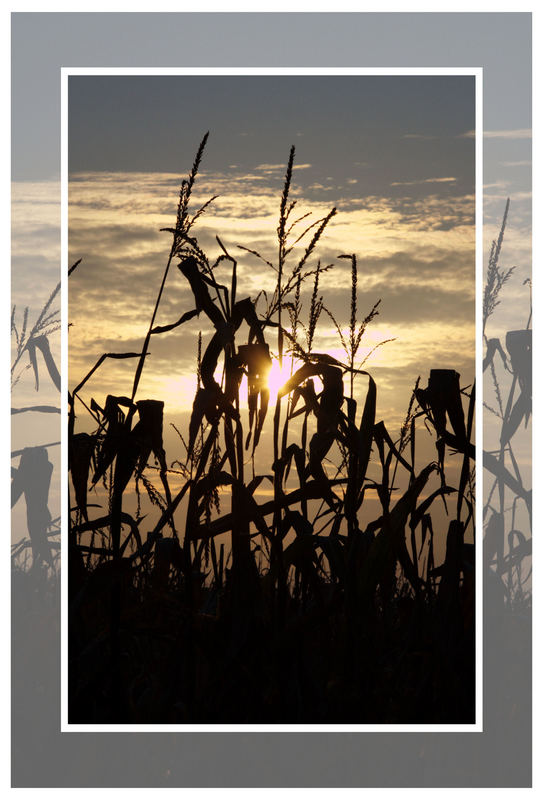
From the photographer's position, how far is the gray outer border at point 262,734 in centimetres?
239

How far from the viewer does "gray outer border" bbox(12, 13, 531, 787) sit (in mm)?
2393

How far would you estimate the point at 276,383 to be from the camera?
7.90ft

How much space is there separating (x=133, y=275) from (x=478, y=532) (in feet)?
4.86

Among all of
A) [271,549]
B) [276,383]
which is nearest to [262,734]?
[271,549]

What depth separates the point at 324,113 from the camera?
2857 millimetres

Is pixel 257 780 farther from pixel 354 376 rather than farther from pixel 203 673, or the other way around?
pixel 354 376

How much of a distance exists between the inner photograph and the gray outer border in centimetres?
8

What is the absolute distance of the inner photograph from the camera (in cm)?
240

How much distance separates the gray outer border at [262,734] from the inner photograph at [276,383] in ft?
0.28

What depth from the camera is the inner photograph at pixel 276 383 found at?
2.40 metres

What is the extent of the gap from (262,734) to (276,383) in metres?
1.07

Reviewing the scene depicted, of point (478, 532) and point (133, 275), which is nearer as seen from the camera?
point (478, 532)
